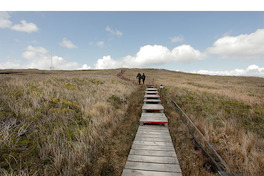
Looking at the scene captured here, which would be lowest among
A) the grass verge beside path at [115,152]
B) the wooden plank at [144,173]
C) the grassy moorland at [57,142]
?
the grass verge beside path at [115,152]

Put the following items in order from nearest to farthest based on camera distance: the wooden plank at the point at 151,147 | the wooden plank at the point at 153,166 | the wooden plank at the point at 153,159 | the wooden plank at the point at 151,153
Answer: the wooden plank at the point at 153,166
the wooden plank at the point at 153,159
the wooden plank at the point at 151,153
the wooden plank at the point at 151,147

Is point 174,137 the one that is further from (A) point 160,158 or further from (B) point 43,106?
(B) point 43,106

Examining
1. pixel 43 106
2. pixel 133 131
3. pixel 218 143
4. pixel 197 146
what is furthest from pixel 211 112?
pixel 43 106

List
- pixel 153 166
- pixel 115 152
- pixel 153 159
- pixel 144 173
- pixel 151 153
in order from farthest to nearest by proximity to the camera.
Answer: pixel 115 152
pixel 151 153
pixel 153 159
pixel 153 166
pixel 144 173

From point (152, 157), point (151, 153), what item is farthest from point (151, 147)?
point (152, 157)

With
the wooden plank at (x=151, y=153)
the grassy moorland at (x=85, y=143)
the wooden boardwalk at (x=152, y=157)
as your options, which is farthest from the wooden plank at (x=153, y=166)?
the wooden plank at (x=151, y=153)

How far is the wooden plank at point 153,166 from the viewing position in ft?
9.44

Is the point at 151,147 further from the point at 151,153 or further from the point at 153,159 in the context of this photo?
the point at 153,159

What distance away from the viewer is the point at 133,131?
5121mm

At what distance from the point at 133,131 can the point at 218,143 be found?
3.34 metres

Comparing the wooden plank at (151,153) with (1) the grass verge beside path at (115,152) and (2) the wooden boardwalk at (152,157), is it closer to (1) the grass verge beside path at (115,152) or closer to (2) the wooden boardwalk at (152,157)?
(2) the wooden boardwalk at (152,157)

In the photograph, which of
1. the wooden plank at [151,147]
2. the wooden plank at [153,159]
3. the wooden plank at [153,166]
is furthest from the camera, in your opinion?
the wooden plank at [151,147]

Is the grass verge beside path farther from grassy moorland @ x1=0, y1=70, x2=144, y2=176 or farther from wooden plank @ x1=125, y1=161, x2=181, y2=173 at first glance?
wooden plank @ x1=125, y1=161, x2=181, y2=173

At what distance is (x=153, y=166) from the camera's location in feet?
9.79
